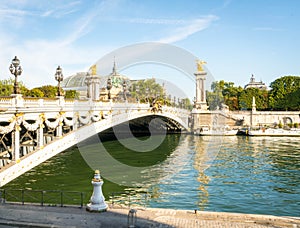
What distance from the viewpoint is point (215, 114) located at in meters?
62.8

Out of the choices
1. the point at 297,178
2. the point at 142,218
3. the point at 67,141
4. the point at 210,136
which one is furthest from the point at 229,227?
the point at 210,136

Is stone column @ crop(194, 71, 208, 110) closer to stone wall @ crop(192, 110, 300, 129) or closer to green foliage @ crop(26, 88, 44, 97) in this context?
stone wall @ crop(192, 110, 300, 129)

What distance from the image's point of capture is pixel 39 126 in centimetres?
1598

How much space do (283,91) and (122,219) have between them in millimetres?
70543

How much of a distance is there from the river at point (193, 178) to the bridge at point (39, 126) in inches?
99.2

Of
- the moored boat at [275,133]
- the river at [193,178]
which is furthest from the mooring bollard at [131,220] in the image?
the moored boat at [275,133]

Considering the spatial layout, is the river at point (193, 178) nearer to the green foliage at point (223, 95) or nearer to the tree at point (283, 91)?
the tree at point (283, 91)

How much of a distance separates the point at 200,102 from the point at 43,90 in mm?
29554

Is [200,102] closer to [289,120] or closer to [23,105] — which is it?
[289,120]

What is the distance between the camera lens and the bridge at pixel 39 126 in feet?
46.2

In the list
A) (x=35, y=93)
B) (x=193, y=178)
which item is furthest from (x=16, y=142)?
(x=35, y=93)

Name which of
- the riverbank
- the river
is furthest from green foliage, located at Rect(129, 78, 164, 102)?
the riverbank

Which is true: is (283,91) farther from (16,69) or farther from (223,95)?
(16,69)

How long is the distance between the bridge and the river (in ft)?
8.27
